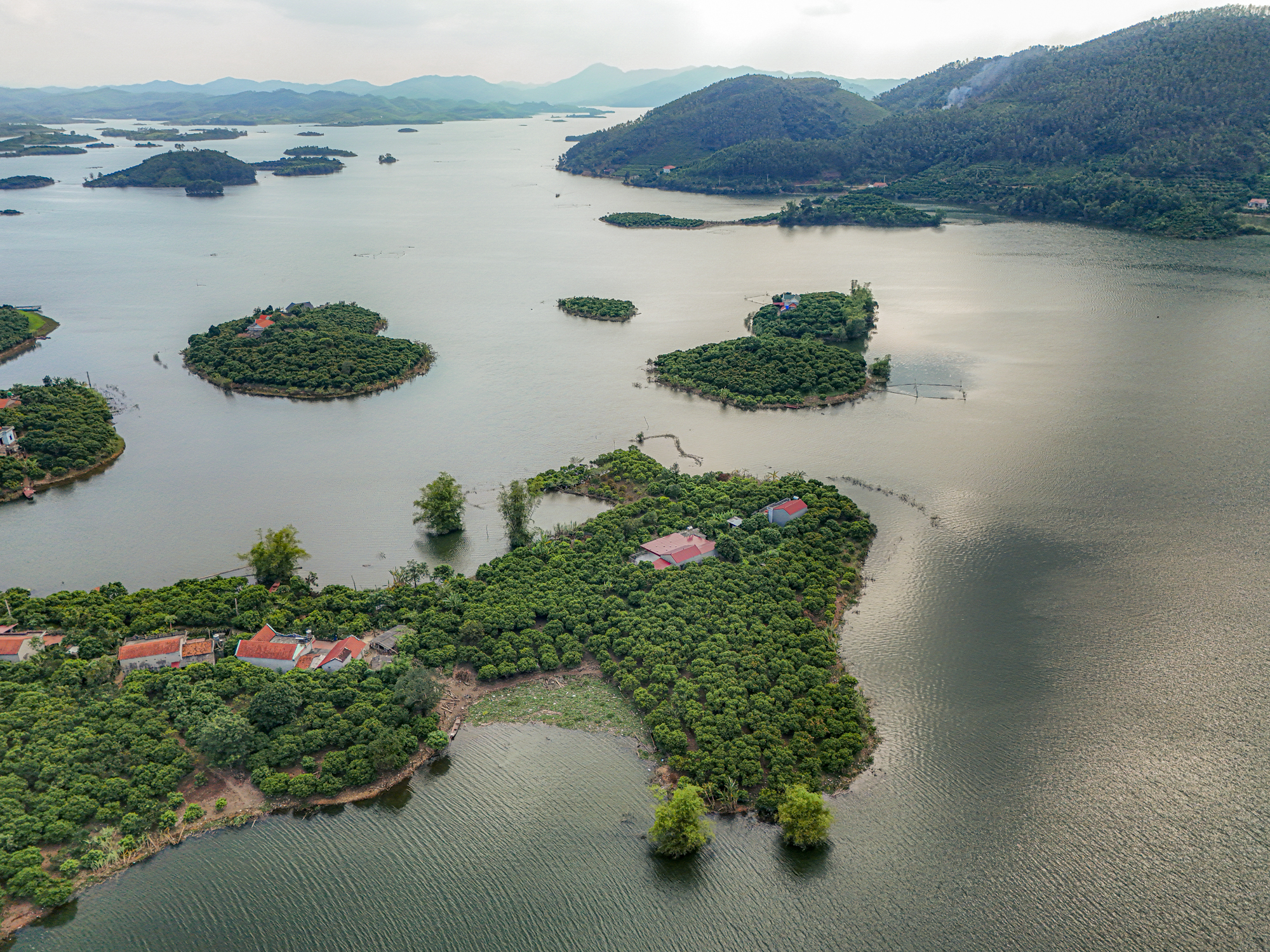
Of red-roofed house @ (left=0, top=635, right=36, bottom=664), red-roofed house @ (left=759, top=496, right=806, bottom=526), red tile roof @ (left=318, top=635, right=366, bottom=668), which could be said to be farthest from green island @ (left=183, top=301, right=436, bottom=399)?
red-roofed house @ (left=759, top=496, right=806, bottom=526)

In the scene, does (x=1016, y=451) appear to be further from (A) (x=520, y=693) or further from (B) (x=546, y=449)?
(A) (x=520, y=693)

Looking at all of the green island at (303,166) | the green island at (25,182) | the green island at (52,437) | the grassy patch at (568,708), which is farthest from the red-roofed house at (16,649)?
the green island at (303,166)

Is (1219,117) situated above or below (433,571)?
above

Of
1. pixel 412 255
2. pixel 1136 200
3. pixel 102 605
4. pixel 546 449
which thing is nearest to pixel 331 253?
pixel 412 255

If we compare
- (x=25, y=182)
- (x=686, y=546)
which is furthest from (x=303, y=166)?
(x=686, y=546)

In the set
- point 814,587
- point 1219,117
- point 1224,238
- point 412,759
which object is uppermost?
point 1219,117

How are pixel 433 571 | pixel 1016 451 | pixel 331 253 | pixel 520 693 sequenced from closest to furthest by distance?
pixel 520 693 < pixel 433 571 < pixel 1016 451 < pixel 331 253

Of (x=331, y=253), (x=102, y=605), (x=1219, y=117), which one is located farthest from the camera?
(x=1219, y=117)
